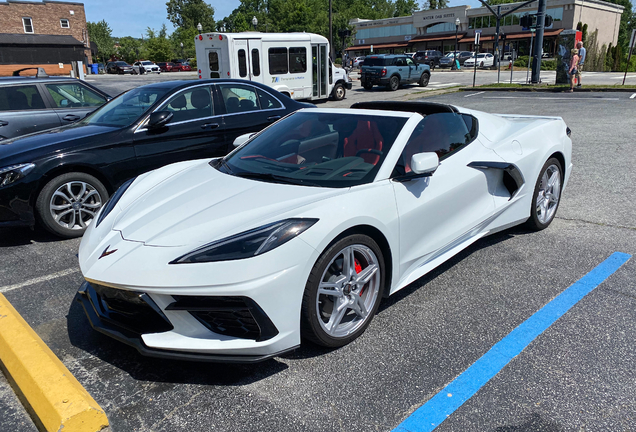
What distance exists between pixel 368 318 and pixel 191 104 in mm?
4084

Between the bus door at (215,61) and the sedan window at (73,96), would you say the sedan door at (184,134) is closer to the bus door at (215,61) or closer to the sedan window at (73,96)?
the sedan window at (73,96)

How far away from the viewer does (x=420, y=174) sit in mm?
3295

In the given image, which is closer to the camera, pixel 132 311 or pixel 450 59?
pixel 132 311

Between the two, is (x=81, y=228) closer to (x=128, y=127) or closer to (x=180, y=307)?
(x=128, y=127)

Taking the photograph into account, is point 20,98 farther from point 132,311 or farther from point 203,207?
point 132,311

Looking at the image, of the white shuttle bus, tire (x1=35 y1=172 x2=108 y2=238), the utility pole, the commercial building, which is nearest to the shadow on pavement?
tire (x1=35 y1=172 x2=108 y2=238)

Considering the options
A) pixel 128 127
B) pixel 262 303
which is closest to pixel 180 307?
pixel 262 303

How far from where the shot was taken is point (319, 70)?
19.2 m

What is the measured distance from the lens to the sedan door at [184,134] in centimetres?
561

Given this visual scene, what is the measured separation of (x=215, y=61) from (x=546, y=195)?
14.8 m

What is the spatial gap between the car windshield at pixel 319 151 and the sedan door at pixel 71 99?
182 inches

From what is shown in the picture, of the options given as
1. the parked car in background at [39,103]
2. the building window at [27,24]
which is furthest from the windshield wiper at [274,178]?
the building window at [27,24]

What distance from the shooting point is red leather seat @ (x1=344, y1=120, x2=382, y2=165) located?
344 cm

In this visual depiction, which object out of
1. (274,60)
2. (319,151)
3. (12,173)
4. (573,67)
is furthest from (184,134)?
(573,67)
